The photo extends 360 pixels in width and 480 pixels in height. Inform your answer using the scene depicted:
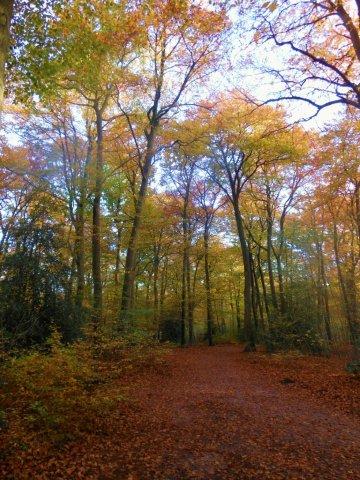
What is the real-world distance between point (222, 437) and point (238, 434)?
0.92ft

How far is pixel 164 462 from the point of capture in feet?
13.7

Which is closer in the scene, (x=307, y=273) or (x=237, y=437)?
(x=237, y=437)

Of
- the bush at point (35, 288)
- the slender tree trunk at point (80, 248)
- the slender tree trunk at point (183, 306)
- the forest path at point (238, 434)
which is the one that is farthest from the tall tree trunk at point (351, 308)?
the bush at point (35, 288)

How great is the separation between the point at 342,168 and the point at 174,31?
945 centimetres

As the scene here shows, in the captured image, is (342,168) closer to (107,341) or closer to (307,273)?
(307,273)

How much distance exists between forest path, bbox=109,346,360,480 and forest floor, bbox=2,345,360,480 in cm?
1

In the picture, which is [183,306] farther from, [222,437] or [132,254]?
[222,437]

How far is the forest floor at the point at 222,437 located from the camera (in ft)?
12.7

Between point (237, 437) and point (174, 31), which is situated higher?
point (174, 31)

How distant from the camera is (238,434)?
5.01 m

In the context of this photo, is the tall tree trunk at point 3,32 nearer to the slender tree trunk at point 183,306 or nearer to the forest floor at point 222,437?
the forest floor at point 222,437

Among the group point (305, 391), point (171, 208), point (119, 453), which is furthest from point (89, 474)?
point (171, 208)

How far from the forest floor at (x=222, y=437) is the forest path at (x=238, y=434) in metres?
0.01

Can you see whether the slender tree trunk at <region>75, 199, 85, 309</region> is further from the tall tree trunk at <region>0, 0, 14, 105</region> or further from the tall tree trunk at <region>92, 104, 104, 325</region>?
the tall tree trunk at <region>0, 0, 14, 105</region>
